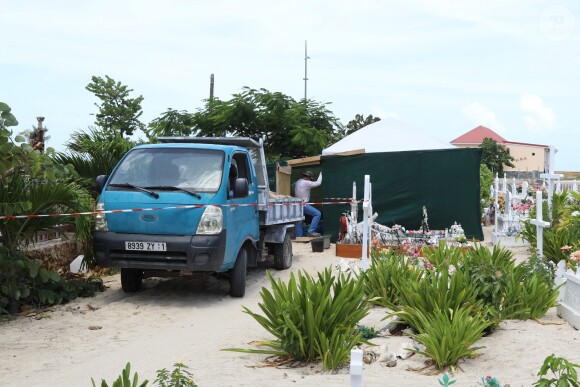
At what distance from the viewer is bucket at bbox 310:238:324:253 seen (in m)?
15.9

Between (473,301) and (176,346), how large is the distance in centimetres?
280

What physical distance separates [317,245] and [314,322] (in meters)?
10.1

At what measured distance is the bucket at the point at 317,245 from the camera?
15.9 meters

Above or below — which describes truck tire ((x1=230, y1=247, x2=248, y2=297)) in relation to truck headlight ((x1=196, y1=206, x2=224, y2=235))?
below

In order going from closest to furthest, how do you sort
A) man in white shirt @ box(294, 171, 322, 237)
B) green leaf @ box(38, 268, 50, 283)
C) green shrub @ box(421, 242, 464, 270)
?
green shrub @ box(421, 242, 464, 270), green leaf @ box(38, 268, 50, 283), man in white shirt @ box(294, 171, 322, 237)

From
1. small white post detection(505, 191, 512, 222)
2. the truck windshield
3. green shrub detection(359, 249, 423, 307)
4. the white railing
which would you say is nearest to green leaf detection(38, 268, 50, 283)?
the truck windshield

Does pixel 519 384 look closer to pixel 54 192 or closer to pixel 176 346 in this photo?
pixel 176 346

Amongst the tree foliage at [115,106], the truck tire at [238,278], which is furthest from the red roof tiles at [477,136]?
the truck tire at [238,278]

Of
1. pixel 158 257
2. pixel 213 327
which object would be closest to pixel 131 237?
pixel 158 257

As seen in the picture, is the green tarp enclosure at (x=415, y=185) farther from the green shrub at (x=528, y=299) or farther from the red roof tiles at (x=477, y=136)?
the red roof tiles at (x=477, y=136)

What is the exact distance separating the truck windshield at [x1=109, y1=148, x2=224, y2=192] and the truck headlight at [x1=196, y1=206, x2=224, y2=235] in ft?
1.28

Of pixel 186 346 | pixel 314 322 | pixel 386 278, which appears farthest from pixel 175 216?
pixel 314 322

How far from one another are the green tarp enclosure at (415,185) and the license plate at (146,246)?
376 inches

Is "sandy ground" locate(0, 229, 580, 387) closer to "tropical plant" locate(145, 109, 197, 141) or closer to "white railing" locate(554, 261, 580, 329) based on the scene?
"white railing" locate(554, 261, 580, 329)
